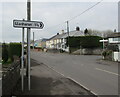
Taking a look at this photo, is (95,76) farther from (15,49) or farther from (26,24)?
(15,49)

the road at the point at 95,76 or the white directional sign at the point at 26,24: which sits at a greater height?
the white directional sign at the point at 26,24

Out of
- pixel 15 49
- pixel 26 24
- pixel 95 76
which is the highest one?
pixel 26 24

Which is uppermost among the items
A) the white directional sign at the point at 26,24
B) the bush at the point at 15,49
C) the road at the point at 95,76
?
the white directional sign at the point at 26,24

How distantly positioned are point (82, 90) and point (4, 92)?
10.7 feet

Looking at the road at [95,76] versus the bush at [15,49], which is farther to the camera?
the bush at [15,49]

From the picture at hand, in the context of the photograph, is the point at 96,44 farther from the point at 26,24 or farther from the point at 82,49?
the point at 26,24

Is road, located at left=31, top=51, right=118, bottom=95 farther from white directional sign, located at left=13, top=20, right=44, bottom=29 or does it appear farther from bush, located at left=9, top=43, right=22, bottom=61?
bush, located at left=9, top=43, right=22, bottom=61

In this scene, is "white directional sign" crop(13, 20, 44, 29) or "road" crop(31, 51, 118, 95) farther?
"road" crop(31, 51, 118, 95)

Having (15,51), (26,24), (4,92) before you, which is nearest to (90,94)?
(4,92)

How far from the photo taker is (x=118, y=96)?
634 centimetres

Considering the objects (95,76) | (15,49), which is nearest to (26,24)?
(95,76)

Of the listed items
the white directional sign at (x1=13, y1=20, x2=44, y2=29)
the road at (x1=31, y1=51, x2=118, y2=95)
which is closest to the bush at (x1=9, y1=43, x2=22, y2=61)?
the road at (x1=31, y1=51, x2=118, y2=95)

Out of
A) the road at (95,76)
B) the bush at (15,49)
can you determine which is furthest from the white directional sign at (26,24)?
the bush at (15,49)

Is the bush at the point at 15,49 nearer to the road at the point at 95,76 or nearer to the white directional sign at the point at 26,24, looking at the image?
the road at the point at 95,76
